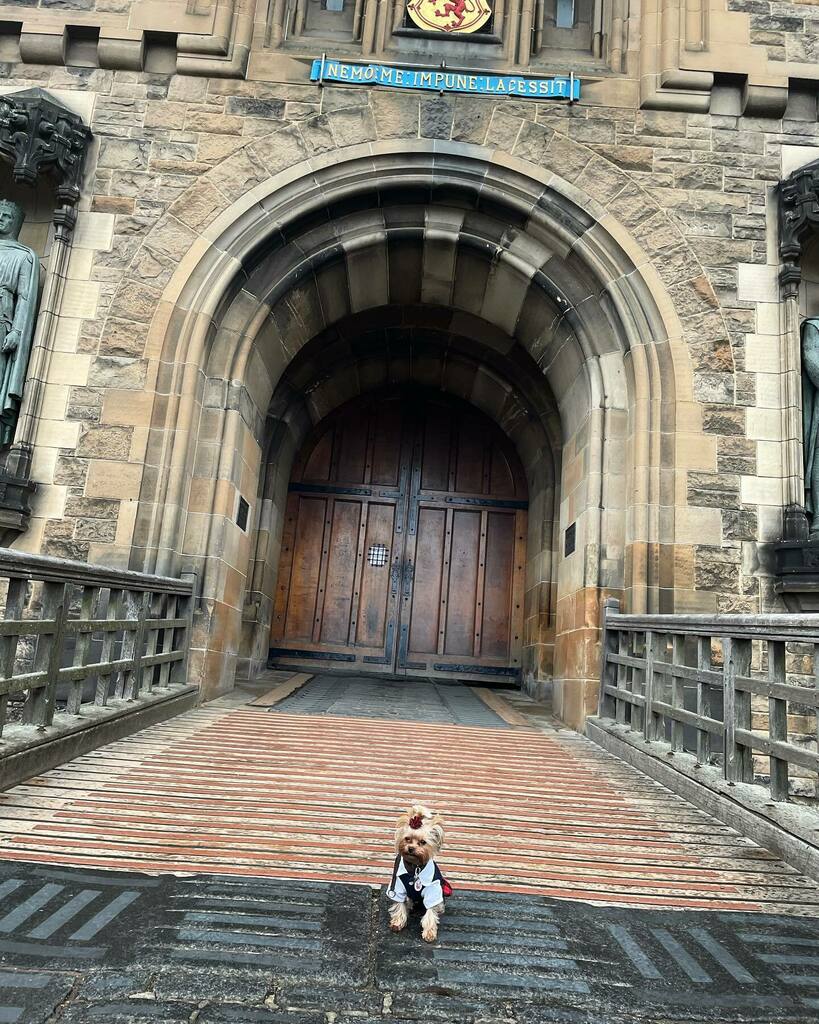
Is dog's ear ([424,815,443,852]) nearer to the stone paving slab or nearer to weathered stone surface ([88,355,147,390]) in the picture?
the stone paving slab

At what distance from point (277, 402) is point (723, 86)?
4.94m

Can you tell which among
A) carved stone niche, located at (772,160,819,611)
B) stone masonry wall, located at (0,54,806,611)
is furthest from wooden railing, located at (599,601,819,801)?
stone masonry wall, located at (0,54,806,611)

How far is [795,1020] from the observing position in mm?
1643

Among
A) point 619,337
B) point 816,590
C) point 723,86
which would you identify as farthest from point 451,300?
point 816,590

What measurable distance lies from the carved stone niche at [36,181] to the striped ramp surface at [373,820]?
2.23 m

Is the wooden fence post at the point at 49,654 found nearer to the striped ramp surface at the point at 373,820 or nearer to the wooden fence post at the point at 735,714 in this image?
the striped ramp surface at the point at 373,820

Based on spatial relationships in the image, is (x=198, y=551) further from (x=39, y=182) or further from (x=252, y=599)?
(x=39, y=182)

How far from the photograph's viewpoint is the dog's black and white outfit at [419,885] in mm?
1935

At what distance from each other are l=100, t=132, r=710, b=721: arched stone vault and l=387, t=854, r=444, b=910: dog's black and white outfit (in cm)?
369

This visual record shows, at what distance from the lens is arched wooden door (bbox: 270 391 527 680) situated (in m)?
8.67

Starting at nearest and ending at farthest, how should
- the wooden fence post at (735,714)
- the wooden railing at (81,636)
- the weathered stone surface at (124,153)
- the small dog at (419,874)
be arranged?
the small dog at (419,874)
the wooden railing at (81,636)
the wooden fence post at (735,714)
the weathered stone surface at (124,153)

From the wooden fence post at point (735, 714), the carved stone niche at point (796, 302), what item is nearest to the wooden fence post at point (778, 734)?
the wooden fence post at point (735, 714)

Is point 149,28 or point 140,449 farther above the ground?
point 149,28

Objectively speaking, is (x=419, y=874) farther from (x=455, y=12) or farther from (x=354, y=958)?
(x=455, y=12)
